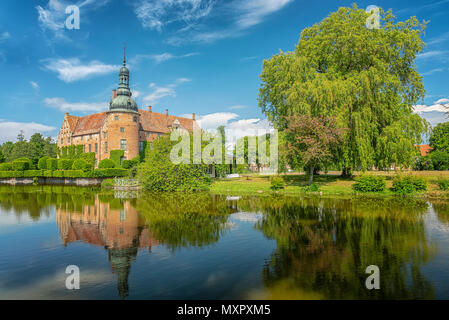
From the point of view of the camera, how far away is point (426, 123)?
1020 inches

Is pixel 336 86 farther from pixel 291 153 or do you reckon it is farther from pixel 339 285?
pixel 339 285

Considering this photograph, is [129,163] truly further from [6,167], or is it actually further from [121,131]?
[6,167]

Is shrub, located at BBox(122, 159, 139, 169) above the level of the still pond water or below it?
above

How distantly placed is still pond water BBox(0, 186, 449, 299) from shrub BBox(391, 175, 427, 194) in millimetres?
9759

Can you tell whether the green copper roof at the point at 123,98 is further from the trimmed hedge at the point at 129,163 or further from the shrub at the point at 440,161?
the shrub at the point at 440,161

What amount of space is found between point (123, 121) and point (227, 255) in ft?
155

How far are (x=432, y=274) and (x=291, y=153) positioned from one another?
20.1 meters

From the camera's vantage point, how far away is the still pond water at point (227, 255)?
6125mm

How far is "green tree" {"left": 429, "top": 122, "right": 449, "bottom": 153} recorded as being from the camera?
52.5m

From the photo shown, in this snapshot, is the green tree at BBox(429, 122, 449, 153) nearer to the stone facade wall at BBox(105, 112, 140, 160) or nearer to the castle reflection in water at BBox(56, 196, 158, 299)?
the stone facade wall at BBox(105, 112, 140, 160)

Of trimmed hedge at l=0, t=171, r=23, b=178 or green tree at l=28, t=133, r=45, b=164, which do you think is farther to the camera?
green tree at l=28, t=133, r=45, b=164

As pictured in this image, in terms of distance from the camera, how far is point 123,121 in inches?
2003

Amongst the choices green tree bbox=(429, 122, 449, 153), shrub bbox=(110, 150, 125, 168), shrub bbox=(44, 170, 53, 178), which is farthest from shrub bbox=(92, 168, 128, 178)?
green tree bbox=(429, 122, 449, 153)

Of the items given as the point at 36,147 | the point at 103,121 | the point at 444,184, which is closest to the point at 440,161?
the point at 444,184
